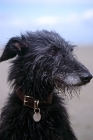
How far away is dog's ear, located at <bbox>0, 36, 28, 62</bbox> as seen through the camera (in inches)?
173

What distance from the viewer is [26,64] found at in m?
4.32

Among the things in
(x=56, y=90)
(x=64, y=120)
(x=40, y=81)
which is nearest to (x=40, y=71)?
(x=40, y=81)

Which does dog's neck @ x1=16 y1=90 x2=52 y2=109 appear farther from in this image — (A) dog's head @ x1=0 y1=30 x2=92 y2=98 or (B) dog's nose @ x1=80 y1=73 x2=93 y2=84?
(B) dog's nose @ x1=80 y1=73 x2=93 y2=84

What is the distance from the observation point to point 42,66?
4.31 m

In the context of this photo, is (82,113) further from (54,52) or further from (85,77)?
(85,77)

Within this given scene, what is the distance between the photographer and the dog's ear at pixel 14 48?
173 inches

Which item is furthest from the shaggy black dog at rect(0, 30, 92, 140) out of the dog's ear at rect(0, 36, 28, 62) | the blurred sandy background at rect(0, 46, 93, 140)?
the blurred sandy background at rect(0, 46, 93, 140)

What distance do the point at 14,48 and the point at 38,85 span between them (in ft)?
1.67

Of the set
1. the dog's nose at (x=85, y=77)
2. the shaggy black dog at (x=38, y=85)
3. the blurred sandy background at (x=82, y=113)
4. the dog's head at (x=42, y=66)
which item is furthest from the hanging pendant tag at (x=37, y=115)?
the blurred sandy background at (x=82, y=113)

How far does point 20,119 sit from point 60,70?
728 millimetres

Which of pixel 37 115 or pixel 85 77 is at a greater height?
pixel 85 77

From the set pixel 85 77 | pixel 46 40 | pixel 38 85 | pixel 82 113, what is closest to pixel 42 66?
pixel 38 85

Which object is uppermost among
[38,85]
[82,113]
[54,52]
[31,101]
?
[54,52]

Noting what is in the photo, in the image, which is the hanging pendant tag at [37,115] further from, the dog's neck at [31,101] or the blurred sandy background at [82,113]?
the blurred sandy background at [82,113]
